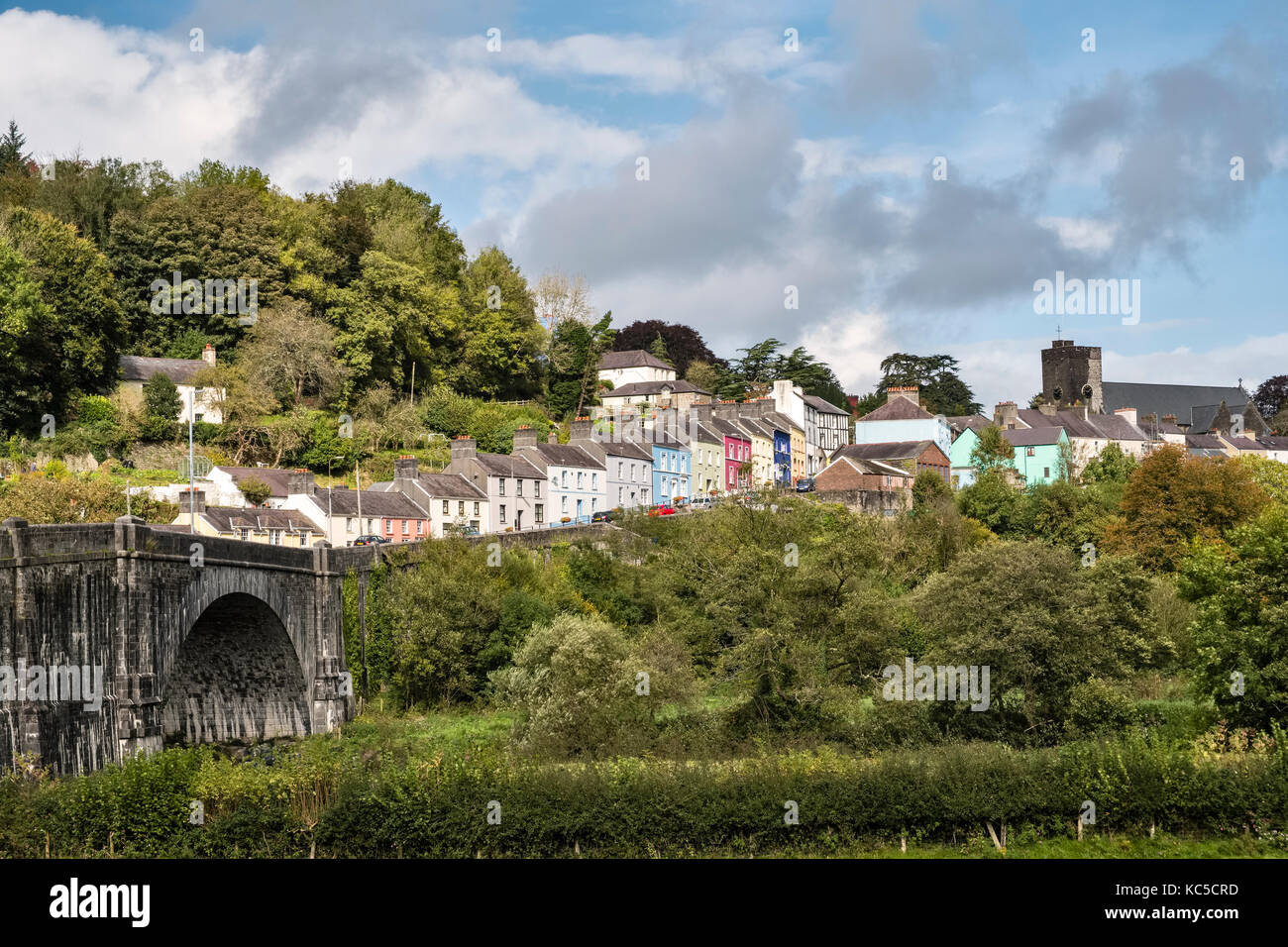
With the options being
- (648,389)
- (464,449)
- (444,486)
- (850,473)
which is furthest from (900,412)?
(444,486)

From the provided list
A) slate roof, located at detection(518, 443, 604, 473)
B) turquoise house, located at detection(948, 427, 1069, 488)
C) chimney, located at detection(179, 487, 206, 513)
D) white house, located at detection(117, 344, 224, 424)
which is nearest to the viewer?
chimney, located at detection(179, 487, 206, 513)

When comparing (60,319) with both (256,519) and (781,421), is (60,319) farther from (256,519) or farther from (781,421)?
(781,421)

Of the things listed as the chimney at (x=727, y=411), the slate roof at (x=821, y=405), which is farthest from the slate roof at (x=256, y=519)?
the slate roof at (x=821, y=405)

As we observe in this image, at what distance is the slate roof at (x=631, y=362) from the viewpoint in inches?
3573

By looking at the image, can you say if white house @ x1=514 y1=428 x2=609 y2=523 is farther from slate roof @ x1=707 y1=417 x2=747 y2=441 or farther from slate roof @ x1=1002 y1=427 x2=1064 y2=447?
slate roof @ x1=1002 y1=427 x2=1064 y2=447

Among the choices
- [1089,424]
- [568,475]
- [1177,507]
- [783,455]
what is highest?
[1089,424]

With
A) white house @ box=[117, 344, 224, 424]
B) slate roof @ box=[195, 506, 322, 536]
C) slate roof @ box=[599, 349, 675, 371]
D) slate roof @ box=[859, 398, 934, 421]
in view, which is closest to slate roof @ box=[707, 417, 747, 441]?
slate roof @ box=[859, 398, 934, 421]

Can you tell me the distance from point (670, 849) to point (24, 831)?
1143 centimetres

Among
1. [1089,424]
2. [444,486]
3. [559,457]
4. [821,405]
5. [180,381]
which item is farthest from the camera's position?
[821,405]

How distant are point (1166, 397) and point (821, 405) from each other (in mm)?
38747

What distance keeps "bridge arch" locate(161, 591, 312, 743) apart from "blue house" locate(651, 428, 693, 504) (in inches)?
1441

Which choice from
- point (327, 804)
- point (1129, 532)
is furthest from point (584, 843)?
point (1129, 532)

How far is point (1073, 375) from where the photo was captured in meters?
116

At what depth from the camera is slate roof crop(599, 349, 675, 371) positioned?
90.8 m
